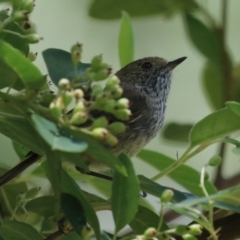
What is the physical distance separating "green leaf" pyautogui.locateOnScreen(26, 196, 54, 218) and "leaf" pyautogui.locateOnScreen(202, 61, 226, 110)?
0.68 metres

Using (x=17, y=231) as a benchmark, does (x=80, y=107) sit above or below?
above

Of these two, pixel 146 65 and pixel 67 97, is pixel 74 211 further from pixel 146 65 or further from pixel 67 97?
pixel 146 65

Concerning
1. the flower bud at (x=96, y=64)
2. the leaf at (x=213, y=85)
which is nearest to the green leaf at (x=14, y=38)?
the flower bud at (x=96, y=64)

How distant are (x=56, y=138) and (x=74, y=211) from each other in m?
0.22

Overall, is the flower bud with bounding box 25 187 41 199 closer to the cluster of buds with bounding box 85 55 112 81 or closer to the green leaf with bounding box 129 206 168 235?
the green leaf with bounding box 129 206 168 235

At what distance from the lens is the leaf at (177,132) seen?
4.42ft

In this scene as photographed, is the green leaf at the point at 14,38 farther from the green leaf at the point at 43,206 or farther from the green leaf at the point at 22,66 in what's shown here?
the green leaf at the point at 43,206

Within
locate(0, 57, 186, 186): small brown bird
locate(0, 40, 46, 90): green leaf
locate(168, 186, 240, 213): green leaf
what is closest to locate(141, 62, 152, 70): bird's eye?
locate(0, 57, 186, 186): small brown bird

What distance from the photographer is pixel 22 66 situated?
596 mm

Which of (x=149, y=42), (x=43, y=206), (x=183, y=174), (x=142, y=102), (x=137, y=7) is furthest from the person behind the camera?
(x=149, y=42)

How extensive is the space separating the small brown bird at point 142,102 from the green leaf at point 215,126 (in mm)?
266

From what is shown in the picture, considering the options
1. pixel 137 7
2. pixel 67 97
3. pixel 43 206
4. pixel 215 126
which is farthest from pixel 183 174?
pixel 137 7

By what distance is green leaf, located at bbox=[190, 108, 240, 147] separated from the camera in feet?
2.76

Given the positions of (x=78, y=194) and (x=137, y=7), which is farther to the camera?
(x=137, y=7)
